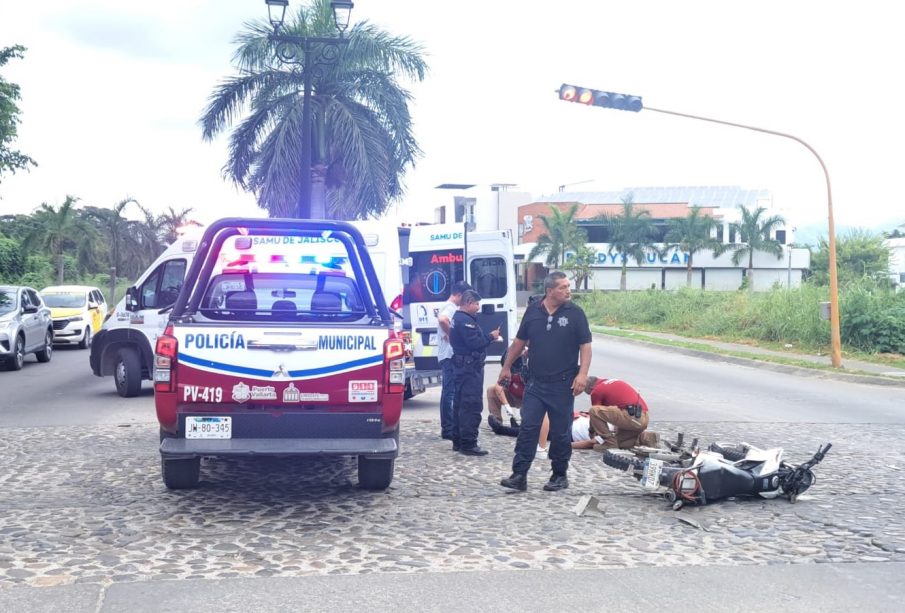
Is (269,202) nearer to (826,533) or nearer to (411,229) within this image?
(411,229)

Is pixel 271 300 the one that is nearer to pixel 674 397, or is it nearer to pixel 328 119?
pixel 674 397

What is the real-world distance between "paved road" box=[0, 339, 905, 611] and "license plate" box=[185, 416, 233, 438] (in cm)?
59

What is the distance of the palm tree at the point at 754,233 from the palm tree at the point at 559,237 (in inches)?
441

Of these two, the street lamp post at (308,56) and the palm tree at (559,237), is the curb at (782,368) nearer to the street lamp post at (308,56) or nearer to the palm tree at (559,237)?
the street lamp post at (308,56)

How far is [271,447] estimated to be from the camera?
6.55 metres

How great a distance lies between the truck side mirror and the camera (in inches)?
541

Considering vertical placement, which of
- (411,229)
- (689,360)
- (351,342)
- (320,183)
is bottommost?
(689,360)

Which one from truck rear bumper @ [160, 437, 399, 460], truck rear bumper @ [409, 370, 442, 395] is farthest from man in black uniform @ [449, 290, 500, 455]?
truck rear bumper @ [409, 370, 442, 395]

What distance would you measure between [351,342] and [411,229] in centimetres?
942

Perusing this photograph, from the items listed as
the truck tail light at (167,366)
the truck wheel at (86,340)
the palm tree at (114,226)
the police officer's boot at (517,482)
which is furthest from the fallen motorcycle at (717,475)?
the palm tree at (114,226)

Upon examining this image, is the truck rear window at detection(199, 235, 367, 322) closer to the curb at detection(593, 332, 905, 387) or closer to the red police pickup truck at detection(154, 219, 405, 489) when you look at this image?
the red police pickup truck at detection(154, 219, 405, 489)

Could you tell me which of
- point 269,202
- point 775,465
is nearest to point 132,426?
point 775,465

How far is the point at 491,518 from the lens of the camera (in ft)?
22.1

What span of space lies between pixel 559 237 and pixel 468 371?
59.5 meters
